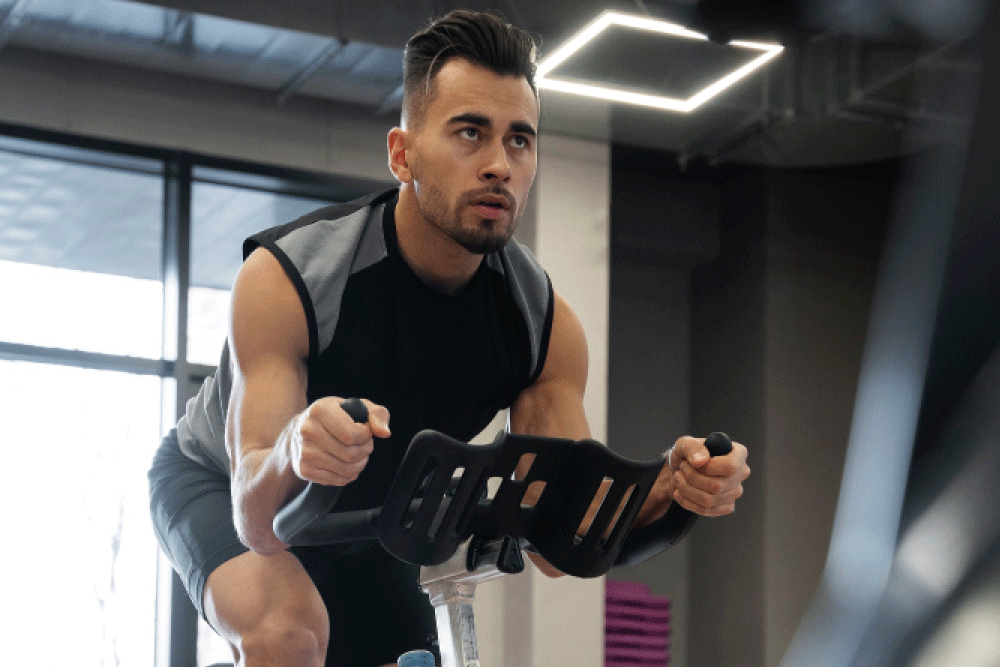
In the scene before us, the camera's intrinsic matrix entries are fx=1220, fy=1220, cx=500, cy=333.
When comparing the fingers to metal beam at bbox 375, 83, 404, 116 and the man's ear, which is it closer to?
the man's ear

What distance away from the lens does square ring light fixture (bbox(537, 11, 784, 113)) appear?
3801 mm

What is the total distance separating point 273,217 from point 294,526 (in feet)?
13.8

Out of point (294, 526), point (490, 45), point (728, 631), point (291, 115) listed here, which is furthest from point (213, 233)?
point (294, 526)

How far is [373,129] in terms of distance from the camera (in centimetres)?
516

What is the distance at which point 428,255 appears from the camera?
161cm

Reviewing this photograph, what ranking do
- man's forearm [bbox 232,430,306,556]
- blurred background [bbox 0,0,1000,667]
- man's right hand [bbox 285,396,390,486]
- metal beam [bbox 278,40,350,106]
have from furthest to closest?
metal beam [bbox 278,40,350,106] < blurred background [bbox 0,0,1000,667] < man's forearm [bbox 232,430,306,556] < man's right hand [bbox 285,396,390,486]

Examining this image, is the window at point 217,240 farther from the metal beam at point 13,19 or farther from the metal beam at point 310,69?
the metal beam at point 13,19

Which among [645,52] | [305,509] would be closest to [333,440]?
[305,509]

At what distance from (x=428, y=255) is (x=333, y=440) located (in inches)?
26.3

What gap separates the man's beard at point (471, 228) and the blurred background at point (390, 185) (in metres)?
2.45

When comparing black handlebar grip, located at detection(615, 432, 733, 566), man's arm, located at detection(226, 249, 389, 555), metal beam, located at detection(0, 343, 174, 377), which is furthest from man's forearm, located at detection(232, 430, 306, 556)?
metal beam, located at detection(0, 343, 174, 377)

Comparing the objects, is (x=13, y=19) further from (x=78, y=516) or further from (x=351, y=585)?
(x=351, y=585)

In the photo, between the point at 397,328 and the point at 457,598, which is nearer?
the point at 457,598

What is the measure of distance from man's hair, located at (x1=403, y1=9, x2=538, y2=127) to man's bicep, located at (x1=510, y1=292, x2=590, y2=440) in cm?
38
